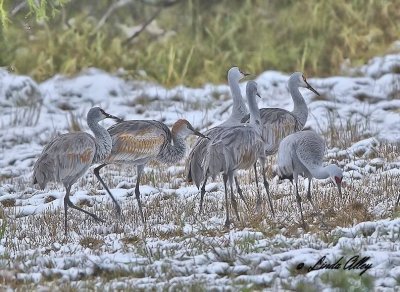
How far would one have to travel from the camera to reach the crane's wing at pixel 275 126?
32.8 feet

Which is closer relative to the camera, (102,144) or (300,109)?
(102,144)

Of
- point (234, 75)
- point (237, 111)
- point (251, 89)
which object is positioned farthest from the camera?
point (234, 75)

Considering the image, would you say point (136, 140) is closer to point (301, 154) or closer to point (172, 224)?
point (172, 224)

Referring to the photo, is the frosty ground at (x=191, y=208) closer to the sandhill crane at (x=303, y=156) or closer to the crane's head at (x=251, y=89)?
the sandhill crane at (x=303, y=156)

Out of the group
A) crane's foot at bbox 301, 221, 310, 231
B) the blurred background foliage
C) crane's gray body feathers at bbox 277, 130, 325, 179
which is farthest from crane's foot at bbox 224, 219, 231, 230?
the blurred background foliage

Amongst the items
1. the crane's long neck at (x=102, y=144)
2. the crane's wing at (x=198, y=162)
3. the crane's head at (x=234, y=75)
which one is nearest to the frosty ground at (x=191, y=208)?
the crane's wing at (x=198, y=162)

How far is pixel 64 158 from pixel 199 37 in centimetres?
812

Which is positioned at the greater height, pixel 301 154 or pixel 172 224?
pixel 301 154

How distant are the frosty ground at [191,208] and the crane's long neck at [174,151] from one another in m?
0.41

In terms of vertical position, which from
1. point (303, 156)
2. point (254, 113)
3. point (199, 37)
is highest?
point (199, 37)

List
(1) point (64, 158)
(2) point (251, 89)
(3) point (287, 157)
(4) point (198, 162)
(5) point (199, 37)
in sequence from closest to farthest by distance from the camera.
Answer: (3) point (287, 157)
(1) point (64, 158)
(4) point (198, 162)
(2) point (251, 89)
(5) point (199, 37)

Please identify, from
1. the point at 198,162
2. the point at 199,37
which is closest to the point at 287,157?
the point at 198,162

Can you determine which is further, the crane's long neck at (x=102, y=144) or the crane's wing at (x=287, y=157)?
the crane's long neck at (x=102, y=144)

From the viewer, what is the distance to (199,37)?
54.7 ft
